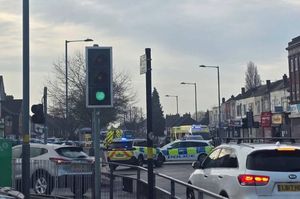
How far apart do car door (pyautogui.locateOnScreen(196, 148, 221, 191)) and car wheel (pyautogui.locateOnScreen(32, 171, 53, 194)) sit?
387 centimetres

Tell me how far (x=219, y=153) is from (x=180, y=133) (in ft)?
205

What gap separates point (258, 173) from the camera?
9984 mm

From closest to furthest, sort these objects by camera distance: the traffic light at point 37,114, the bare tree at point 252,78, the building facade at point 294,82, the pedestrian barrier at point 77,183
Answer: the pedestrian barrier at point 77,183, the traffic light at point 37,114, the building facade at point 294,82, the bare tree at point 252,78

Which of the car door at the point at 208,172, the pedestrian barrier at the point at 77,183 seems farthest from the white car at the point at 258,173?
→ the pedestrian barrier at the point at 77,183

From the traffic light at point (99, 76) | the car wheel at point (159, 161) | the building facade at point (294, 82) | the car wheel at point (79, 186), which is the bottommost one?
the car wheel at point (159, 161)

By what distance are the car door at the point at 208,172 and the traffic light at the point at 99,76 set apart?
88.7 inches

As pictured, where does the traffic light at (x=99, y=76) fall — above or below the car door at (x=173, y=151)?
above

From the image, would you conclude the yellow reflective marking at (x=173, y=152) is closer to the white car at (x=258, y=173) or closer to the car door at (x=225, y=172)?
the car door at (x=225, y=172)

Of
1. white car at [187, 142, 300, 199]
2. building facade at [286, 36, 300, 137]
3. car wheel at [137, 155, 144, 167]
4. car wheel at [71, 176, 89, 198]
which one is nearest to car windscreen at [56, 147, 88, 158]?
car wheel at [71, 176, 89, 198]

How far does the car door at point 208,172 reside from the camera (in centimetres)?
1137

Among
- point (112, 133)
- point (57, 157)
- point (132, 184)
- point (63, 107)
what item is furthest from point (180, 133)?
point (132, 184)

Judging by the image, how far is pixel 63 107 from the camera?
49.9 m

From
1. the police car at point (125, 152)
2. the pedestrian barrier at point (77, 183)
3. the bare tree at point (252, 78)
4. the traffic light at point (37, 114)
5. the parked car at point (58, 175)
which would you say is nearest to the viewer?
the pedestrian barrier at point (77, 183)

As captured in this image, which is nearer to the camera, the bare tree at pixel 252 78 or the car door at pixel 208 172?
the car door at pixel 208 172
